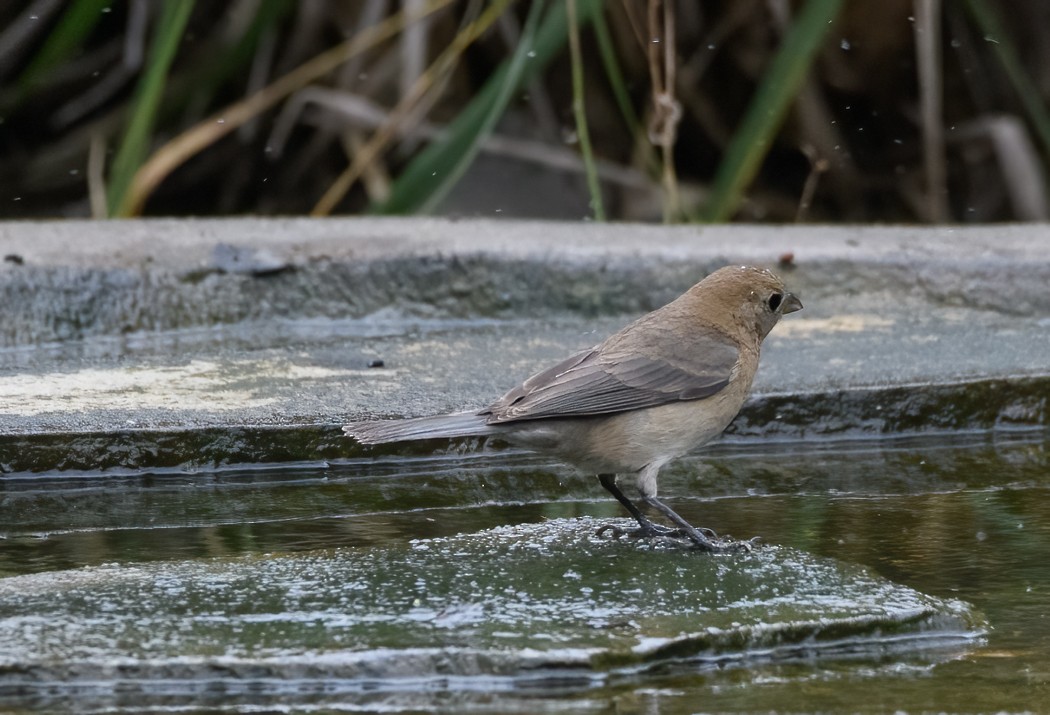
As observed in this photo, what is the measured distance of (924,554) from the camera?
3.12 meters

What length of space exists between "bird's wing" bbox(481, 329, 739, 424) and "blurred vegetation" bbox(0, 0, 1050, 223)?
4213mm

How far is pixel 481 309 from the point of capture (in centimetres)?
527

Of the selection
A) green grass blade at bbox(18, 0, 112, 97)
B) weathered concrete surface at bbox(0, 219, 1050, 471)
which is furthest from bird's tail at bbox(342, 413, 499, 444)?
green grass blade at bbox(18, 0, 112, 97)

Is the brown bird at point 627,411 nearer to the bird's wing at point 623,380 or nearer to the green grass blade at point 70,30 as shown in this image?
the bird's wing at point 623,380

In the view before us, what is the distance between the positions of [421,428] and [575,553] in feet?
1.44

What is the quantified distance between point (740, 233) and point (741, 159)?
1.07 meters

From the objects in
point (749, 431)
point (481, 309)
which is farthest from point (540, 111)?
point (749, 431)

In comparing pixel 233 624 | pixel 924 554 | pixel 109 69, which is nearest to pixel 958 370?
pixel 924 554

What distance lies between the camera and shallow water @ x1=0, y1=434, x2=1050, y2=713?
2285mm

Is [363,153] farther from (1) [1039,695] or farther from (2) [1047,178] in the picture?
(1) [1039,695]

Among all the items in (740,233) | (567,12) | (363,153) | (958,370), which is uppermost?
(567,12)

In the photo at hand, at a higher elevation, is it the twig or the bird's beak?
the twig

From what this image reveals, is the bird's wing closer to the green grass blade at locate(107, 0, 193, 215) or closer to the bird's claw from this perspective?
the bird's claw

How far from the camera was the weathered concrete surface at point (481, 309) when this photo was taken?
416 centimetres
